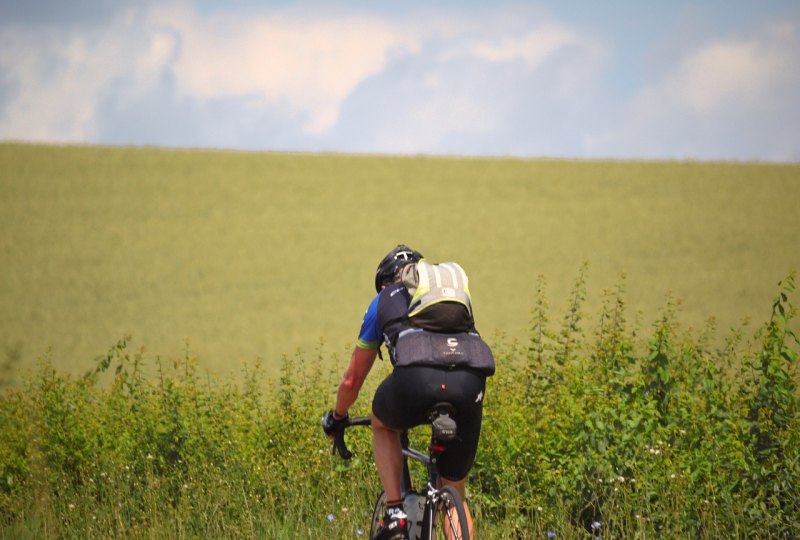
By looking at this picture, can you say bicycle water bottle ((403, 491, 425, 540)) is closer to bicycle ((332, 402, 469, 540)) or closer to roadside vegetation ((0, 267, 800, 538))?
bicycle ((332, 402, 469, 540))

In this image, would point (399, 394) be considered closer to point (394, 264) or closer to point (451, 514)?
point (451, 514)

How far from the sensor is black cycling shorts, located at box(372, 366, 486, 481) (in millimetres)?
3988

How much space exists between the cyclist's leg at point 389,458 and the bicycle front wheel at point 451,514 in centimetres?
32

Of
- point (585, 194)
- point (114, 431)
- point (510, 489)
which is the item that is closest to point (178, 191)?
point (585, 194)

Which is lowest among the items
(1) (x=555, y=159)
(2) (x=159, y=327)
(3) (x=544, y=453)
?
(2) (x=159, y=327)

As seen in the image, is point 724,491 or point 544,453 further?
point 544,453

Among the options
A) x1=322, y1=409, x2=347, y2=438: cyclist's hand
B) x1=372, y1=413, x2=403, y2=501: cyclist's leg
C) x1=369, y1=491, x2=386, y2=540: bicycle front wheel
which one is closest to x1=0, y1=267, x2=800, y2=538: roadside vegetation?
x1=369, y1=491, x2=386, y2=540: bicycle front wheel

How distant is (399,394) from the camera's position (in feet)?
13.4

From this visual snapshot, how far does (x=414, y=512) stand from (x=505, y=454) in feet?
7.09

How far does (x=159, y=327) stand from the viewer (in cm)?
2381

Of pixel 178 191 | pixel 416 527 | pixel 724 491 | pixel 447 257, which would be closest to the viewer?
pixel 416 527

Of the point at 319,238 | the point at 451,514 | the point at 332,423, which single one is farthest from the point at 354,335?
the point at 451,514

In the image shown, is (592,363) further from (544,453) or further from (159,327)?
(159,327)

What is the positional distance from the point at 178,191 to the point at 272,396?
2988cm
